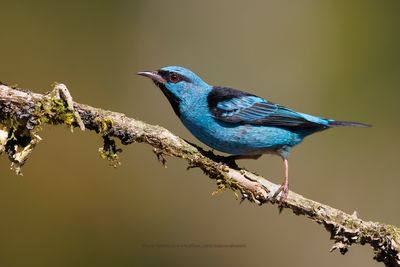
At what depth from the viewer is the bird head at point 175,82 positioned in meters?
6.45

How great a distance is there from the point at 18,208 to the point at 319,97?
19.0 feet

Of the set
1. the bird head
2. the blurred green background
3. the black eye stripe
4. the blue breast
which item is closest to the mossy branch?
the blue breast

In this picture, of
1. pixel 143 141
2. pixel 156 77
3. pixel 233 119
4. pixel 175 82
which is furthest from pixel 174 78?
pixel 143 141

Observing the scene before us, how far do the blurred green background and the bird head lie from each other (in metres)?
2.71

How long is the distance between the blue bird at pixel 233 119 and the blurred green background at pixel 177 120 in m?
2.75

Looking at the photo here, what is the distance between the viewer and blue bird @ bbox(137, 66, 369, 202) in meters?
6.05

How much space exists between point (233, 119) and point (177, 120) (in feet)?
13.1

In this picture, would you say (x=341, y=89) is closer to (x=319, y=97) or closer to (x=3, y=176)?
(x=319, y=97)

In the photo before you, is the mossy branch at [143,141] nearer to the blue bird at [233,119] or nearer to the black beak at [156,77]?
the blue bird at [233,119]

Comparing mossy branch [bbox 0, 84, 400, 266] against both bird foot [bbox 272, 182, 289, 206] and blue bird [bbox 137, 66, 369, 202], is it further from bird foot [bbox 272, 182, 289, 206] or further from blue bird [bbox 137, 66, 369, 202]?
blue bird [bbox 137, 66, 369, 202]

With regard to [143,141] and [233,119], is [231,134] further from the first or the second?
[143,141]

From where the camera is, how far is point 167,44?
36.0 ft

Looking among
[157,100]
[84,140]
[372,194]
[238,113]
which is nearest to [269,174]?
[372,194]

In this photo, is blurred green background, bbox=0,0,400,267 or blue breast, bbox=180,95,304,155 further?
blurred green background, bbox=0,0,400,267
